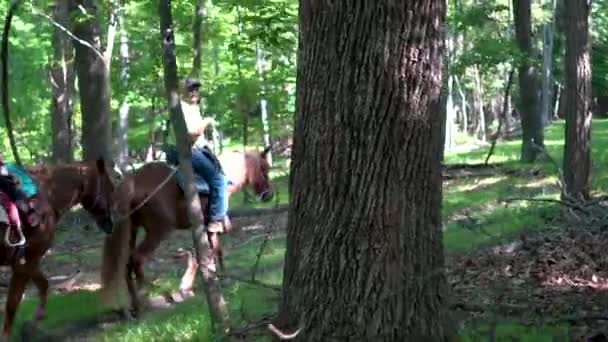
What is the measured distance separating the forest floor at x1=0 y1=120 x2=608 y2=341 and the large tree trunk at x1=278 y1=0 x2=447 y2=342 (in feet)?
1.88

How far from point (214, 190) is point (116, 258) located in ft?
5.66

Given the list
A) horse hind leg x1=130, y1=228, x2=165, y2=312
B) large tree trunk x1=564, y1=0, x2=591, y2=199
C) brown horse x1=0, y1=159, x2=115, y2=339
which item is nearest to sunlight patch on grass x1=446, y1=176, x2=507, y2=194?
large tree trunk x1=564, y1=0, x2=591, y2=199

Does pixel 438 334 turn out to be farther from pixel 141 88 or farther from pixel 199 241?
pixel 141 88

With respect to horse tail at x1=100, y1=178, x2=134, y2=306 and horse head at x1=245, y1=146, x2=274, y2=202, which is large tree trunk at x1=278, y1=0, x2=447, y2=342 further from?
horse head at x1=245, y1=146, x2=274, y2=202

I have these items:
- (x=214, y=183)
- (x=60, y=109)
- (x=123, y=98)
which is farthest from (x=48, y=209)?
(x=60, y=109)

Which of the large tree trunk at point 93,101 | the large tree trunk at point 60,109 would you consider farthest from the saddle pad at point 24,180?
the large tree trunk at point 60,109

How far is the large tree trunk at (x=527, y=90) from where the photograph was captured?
2548 cm

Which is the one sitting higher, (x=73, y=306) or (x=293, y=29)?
(x=293, y=29)

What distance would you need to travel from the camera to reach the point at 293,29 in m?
20.6

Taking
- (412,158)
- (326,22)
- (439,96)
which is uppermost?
(326,22)

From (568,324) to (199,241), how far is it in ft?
11.8

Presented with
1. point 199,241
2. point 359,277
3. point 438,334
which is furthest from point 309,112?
point 199,241

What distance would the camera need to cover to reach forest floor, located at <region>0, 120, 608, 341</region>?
6.07m

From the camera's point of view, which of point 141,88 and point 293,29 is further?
point 141,88
